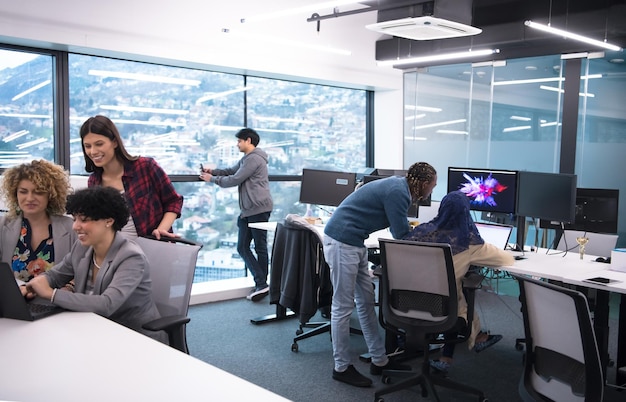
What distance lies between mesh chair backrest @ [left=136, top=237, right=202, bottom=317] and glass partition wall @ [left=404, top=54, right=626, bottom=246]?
3.42 m

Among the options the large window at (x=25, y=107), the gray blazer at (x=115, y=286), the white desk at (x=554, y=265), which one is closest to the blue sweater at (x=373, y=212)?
the white desk at (x=554, y=265)

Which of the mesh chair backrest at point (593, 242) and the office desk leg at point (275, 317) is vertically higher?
the mesh chair backrest at point (593, 242)

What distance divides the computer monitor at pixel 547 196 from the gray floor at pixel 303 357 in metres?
1.01

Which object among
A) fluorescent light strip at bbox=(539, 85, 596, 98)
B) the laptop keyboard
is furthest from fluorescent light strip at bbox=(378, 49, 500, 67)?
the laptop keyboard

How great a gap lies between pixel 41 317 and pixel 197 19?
4088mm

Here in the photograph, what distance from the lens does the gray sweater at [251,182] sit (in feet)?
18.8

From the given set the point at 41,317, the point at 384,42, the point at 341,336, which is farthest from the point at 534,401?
the point at 384,42

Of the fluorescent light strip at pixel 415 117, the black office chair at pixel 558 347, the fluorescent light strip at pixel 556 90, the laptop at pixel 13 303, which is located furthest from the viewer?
the fluorescent light strip at pixel 415 117

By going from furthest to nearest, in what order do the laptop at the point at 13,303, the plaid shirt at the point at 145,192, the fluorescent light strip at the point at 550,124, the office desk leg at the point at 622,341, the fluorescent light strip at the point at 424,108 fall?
the fluorescent light strip at the point at 424,108
the fluorescent light strip at the point at 550,124
the office desk leg at the point at 622,341
the plaid shirt at the point at 145,192
the laptop at the point at 13,303

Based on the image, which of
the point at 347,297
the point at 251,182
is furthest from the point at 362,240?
the point at 251,182

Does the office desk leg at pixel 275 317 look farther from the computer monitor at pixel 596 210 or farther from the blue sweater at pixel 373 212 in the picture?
the computer monitor at pixel 596 210

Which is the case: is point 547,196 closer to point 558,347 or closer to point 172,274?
point 558,347

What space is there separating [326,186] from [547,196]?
2.10 m

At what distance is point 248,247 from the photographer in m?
5.84
